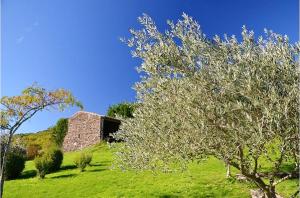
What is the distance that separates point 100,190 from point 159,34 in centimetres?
2054

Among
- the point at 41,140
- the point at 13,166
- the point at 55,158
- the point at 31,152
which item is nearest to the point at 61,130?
the point at 41,140

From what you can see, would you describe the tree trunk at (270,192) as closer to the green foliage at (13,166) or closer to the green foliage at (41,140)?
the green foliage at (13,166)

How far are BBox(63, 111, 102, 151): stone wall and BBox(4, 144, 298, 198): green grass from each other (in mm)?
24526

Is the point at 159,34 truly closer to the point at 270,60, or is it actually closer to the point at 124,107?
the point at 270,60

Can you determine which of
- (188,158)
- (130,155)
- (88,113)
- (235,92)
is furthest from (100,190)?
(88,113)

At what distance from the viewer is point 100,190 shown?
34.0 meters

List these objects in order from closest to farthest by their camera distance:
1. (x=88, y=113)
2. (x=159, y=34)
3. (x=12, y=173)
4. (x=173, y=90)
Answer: (x=173, y=90) < (x=159, y=34) < (x=12, y=173) < (x=88, y=113)

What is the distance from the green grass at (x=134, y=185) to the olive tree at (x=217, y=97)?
38.9 ft

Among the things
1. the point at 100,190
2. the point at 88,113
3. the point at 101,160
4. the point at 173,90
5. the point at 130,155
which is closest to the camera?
the point at 173,90

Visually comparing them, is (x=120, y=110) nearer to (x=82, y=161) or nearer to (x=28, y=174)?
(x=28, y=174)

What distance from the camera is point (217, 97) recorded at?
14.3 meters

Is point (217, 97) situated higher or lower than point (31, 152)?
lower

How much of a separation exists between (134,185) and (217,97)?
68.7 ft

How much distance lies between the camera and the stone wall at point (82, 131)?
7056cm
